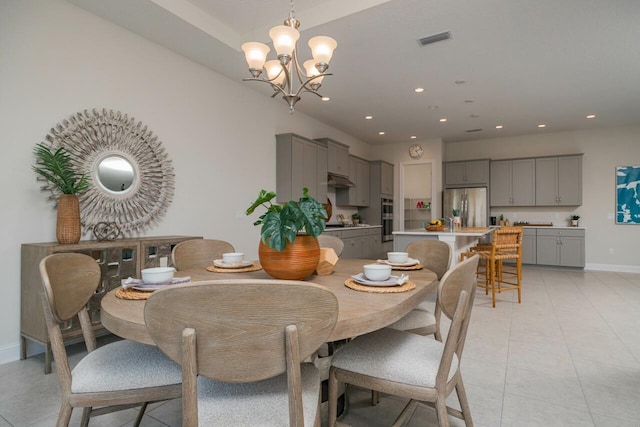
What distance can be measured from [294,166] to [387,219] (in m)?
3.40

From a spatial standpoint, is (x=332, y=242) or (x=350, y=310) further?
(x=332, y=242)

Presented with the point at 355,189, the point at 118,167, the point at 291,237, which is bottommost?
the point at 291,237

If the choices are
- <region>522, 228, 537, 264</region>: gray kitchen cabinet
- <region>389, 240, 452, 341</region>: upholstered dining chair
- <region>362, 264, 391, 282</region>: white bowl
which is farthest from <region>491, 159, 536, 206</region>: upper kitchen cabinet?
<region>362, 264, 391, 282</region>: white bowl

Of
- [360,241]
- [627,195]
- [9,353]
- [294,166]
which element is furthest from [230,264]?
[627,195]

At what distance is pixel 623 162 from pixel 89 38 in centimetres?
869

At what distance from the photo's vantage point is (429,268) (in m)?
2.34

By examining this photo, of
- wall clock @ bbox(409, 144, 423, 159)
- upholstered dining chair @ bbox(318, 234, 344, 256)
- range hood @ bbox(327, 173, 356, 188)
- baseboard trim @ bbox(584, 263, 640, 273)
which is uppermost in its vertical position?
wall clock @ bbox(409, 144, 423, 159)

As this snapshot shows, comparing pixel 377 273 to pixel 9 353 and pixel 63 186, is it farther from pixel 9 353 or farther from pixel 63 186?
pixel 9 353

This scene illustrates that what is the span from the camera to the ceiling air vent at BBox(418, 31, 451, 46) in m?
3.22

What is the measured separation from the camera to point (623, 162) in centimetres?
659

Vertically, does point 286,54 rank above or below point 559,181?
above

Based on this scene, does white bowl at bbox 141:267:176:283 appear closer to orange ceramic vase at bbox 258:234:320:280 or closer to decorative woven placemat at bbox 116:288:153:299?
decorative woven placemat at bbox 116:288:153:299

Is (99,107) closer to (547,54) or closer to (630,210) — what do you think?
(547,54)

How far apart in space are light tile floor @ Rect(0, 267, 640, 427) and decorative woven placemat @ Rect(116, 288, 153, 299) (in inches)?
33.1
